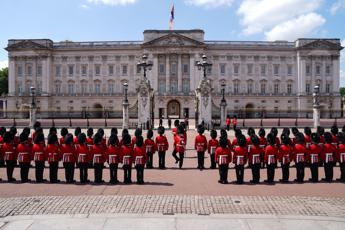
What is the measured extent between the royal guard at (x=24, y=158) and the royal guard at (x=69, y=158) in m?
1.10

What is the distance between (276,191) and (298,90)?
6798 centimetres

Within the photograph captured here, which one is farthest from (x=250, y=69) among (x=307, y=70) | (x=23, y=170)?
(x=23, y=170)

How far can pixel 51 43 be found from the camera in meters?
71.8

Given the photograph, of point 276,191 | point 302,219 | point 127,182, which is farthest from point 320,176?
point 127,182

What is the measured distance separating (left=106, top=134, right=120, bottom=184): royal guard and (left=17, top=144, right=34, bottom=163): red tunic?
8.34 feet

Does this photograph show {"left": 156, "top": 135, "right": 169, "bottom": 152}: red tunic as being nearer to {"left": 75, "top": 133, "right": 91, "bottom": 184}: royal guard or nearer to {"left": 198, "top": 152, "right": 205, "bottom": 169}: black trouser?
{"left": 198, "top": 152, "right": 205, "bottom": 169}: black trouser

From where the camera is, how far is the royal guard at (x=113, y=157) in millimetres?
10297

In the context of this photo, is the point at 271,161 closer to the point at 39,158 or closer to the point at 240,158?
the point at 240,158

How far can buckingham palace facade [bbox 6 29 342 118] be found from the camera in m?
70.2

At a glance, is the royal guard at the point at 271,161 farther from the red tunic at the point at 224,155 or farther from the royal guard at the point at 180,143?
the royal guard at the point at 180,143

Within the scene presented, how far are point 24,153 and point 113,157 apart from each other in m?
2.93

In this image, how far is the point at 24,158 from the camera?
10641 millimetres

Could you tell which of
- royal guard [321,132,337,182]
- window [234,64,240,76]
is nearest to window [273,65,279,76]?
window [234,64,240,76]

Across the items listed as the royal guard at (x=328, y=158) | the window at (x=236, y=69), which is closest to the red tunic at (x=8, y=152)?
the royal guard at (x=328, y=158)
